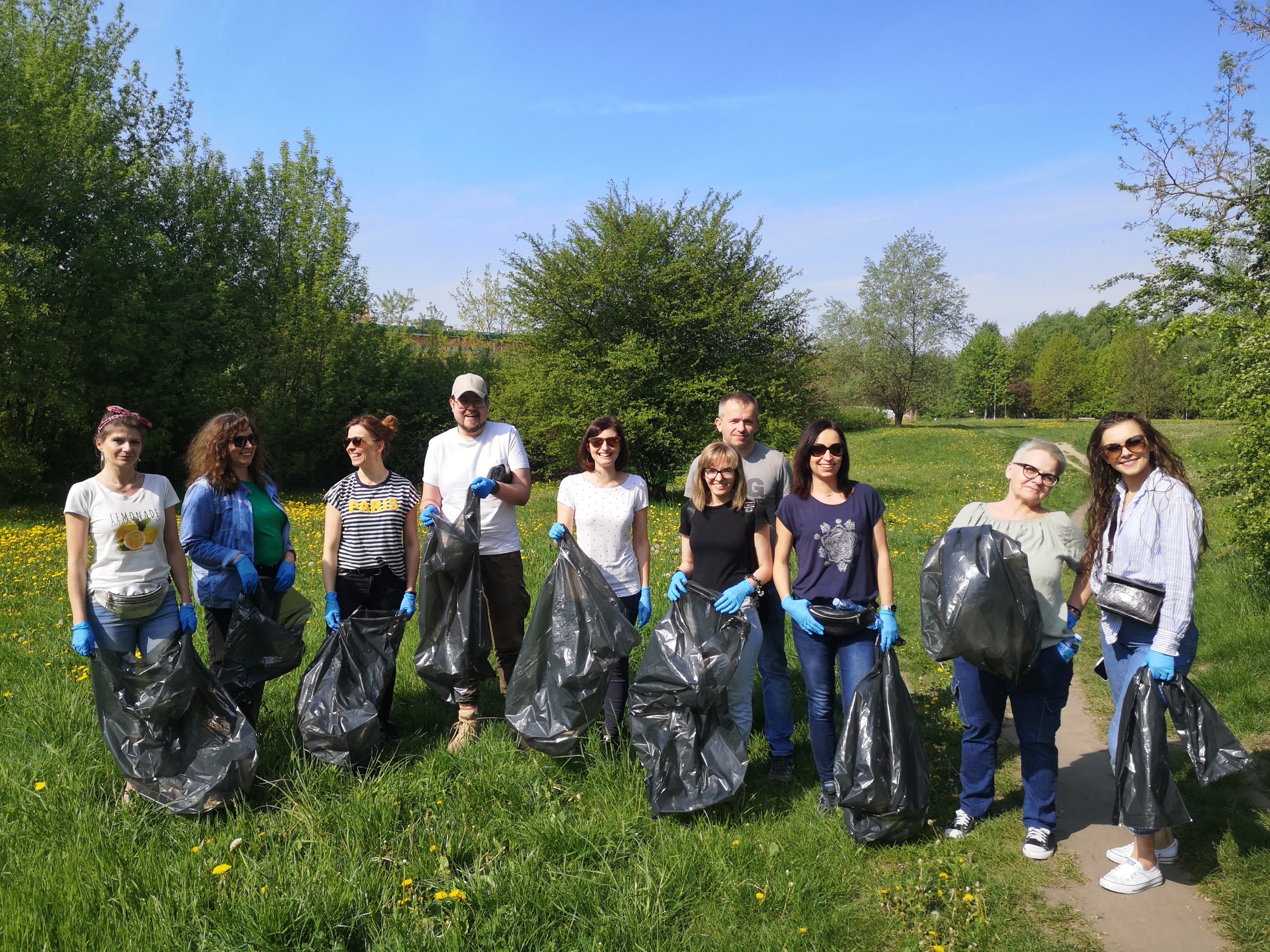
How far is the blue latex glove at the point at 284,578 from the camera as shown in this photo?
3910mm

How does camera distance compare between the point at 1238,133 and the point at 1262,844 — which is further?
the point at 1238,133

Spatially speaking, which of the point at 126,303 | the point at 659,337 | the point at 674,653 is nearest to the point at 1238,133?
the point at 659,337

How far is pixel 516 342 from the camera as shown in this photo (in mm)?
16797

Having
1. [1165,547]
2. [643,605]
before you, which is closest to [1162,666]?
[1165,547]

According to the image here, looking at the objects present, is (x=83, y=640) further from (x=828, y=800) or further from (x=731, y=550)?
(x=828, y=800)

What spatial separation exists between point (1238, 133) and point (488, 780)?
38.0ft

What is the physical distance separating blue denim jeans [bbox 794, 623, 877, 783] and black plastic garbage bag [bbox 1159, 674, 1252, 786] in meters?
1.13

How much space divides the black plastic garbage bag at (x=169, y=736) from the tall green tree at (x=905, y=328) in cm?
3945

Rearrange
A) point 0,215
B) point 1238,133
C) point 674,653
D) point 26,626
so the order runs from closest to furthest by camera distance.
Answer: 1. point 674,653
2. point 26,626
3. point 1238,133
4. point 0,215

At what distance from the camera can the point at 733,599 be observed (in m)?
3.60

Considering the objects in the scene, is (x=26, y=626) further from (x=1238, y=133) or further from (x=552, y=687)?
(x=1238, y=133)

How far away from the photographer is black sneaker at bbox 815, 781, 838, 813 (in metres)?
3.51

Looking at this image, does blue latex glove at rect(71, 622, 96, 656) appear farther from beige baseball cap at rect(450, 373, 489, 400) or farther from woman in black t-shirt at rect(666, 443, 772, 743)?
woman in black t-shirt at rect(666, 443, 772, 743)

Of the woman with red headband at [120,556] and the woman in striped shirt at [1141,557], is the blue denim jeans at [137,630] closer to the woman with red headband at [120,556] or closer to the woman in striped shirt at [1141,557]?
the woman with red headband at [120,556]
